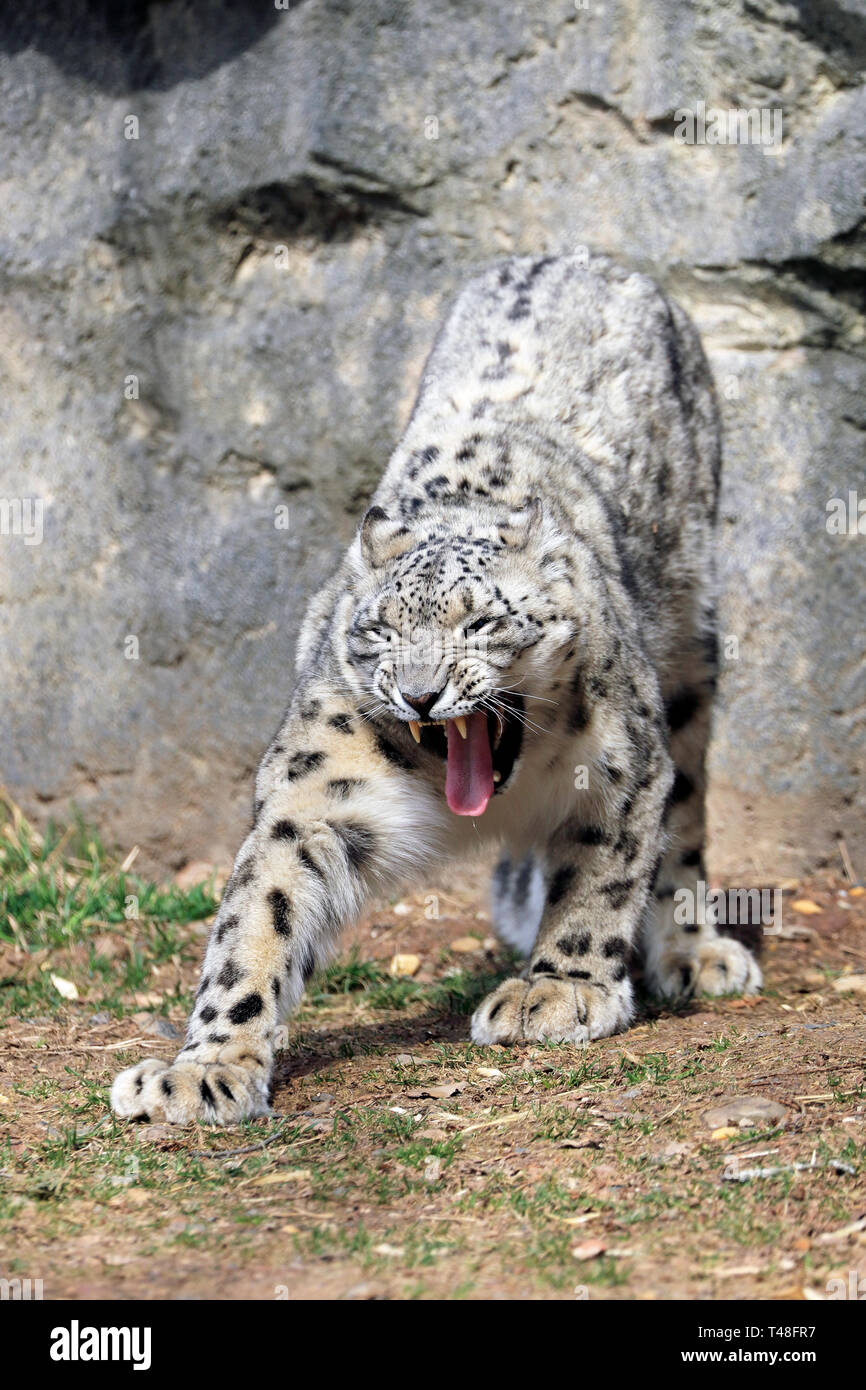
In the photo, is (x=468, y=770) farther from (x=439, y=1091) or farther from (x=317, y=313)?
(x=317, y=313)

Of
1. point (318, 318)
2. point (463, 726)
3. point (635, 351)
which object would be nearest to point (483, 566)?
point (463, 726)

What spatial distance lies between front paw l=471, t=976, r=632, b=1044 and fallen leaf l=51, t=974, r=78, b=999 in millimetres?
1885

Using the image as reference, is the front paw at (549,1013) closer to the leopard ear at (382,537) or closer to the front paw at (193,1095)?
the front paw at (193,1095)

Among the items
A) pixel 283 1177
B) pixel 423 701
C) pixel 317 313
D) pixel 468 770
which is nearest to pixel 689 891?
pixel 468 770

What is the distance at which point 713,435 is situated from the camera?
23.9 ft

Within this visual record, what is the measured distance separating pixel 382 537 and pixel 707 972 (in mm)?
2442

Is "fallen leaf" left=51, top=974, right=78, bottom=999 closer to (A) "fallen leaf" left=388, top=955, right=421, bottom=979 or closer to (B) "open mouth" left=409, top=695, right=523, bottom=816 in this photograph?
(A) "fallen leaf" left=388, top=955, right=421, bottom=979

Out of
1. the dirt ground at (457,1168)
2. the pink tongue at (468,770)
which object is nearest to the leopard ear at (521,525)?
the pink tongue at (468,770)

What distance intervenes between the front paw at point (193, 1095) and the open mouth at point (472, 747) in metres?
1.08

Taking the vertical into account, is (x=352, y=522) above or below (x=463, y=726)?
above

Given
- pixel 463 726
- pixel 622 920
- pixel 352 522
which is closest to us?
pixel 463 726

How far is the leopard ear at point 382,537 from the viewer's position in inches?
203
